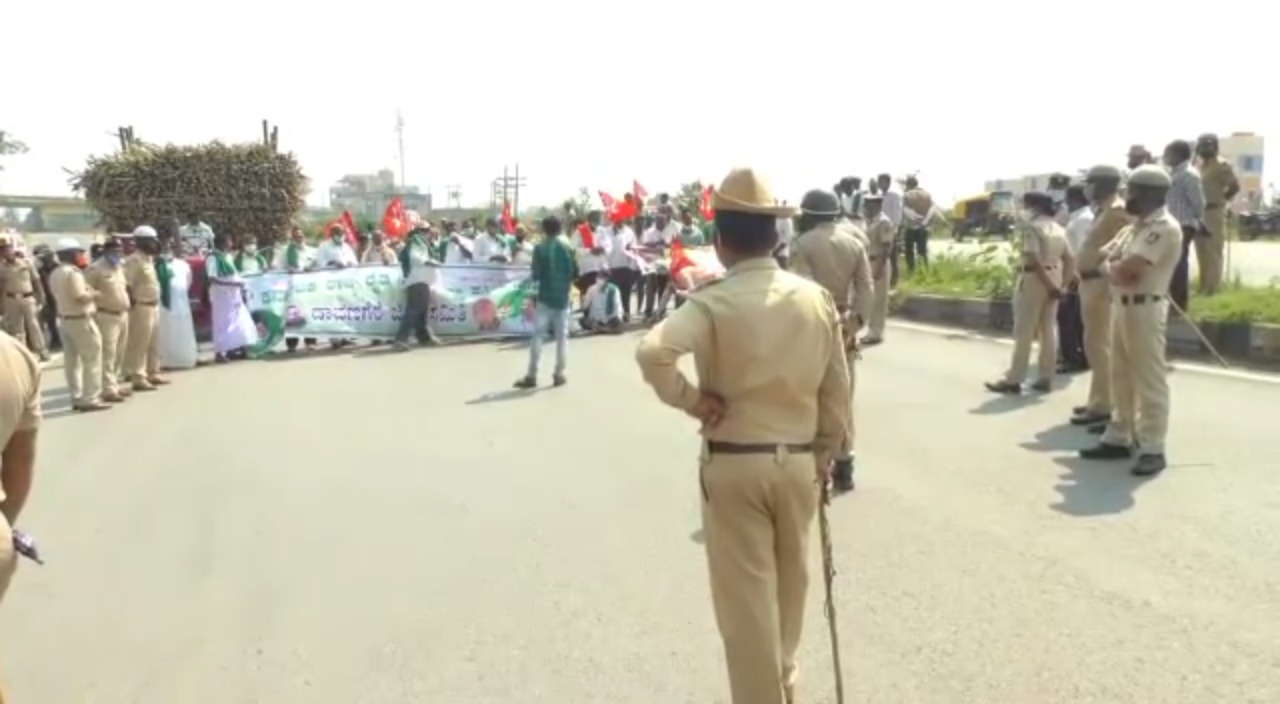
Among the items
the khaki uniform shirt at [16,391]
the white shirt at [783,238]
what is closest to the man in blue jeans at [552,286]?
the white shirt at [783,238]

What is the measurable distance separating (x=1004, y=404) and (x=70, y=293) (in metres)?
9.22

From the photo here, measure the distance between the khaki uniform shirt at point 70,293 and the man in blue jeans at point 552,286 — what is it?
4.51m

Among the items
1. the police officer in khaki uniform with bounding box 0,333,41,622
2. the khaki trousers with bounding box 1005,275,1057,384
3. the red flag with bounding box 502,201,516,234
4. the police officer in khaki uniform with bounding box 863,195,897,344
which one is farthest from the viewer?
the red flag with bounding box 502,201,516,234

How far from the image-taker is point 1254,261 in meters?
21.8

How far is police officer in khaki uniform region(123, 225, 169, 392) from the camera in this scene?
1291cm

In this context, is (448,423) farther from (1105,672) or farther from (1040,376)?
(1105,672)

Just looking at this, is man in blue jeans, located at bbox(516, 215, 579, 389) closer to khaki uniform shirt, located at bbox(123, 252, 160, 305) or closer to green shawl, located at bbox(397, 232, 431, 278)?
khaki uniform shirt, located at bbox(123, 252, 160, 305)

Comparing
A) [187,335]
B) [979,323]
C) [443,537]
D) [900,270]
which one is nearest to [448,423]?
[443,537]

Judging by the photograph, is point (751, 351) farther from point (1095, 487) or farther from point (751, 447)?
point (1095, 487)

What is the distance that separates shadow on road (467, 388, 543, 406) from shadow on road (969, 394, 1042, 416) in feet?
14.6

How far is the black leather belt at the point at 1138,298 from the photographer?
289 inches

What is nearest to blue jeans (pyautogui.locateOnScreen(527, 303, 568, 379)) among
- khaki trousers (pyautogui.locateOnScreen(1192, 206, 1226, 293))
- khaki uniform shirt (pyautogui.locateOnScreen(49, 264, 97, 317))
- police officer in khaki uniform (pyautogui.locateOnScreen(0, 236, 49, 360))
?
khaki uniform shirt (pyautogui.locateOnScreen(49, 264, 97, 317))

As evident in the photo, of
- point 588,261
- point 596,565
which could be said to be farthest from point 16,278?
point 596,565

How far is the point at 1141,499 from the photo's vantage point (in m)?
6.79
